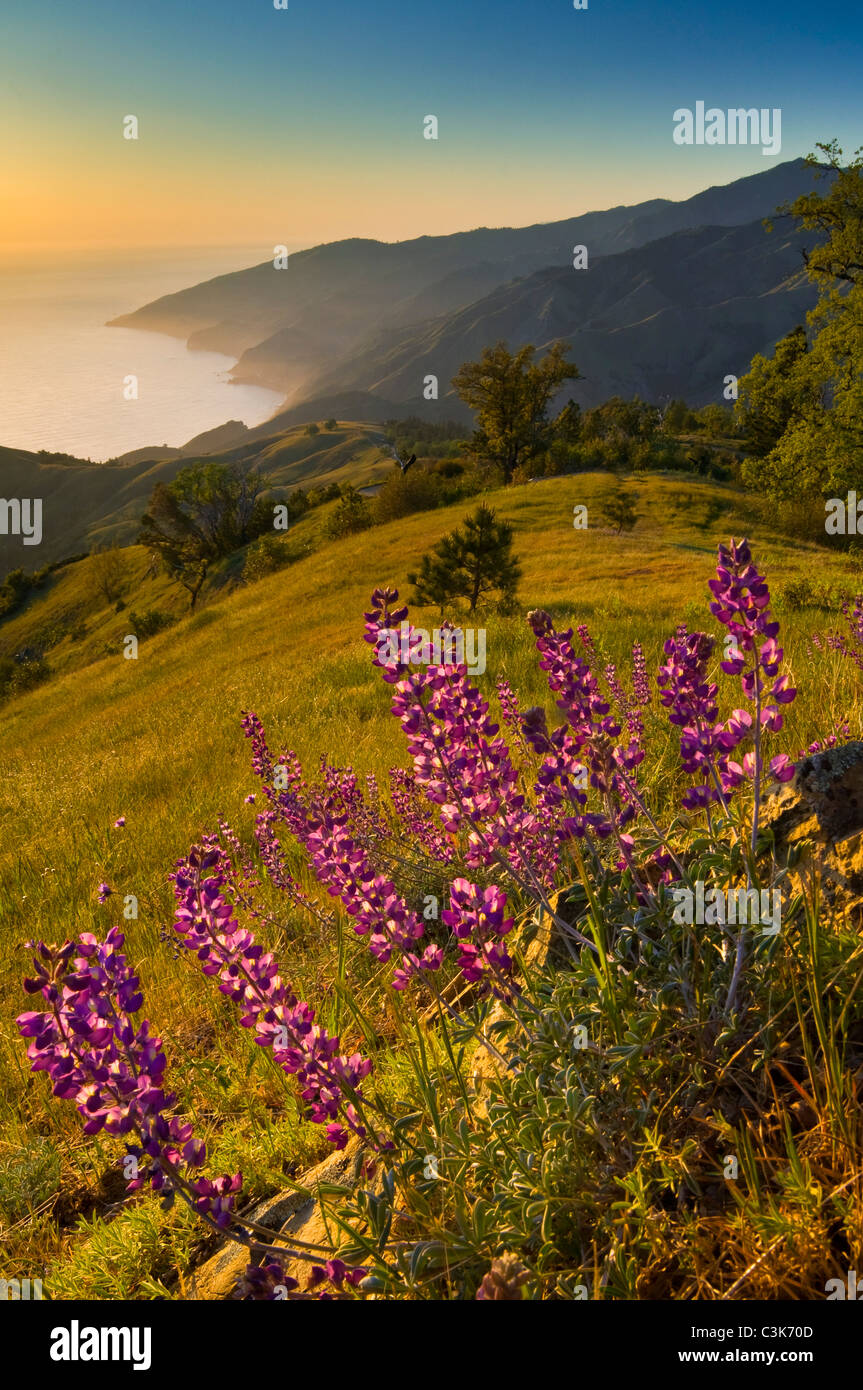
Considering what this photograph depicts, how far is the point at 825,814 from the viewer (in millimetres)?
2781

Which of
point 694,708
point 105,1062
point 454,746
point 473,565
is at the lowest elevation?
point 105,1062

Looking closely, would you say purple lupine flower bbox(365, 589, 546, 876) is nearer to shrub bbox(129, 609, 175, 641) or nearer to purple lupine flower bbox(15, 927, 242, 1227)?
purple lupine flower bbox(15, 927, 242, 1227)

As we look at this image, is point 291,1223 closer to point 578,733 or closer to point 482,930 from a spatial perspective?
point 482,930

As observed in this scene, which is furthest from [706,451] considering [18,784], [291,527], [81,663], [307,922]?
[307,922]

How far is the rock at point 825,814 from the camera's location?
2.59 m

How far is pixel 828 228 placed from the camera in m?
26.8

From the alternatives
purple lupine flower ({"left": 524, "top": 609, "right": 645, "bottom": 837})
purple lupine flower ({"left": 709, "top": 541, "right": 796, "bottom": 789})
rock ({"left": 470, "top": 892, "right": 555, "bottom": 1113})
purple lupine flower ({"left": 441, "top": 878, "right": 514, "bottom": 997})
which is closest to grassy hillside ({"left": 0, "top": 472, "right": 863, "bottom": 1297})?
rock ({"left": 470, "top": 892, "right": 555, "bottom": 1113})

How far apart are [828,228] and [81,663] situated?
57197 millimetres

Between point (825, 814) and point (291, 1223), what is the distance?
8.31ft

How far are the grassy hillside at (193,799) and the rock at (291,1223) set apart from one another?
13 centimetres

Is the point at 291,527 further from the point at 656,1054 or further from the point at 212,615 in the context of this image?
the point at 656,1054

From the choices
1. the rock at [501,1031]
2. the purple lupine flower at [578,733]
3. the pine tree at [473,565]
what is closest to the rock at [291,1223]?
the rock at [501,1031]

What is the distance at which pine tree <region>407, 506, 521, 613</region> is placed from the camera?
19.7m

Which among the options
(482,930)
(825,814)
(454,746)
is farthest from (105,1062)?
(825,814)
